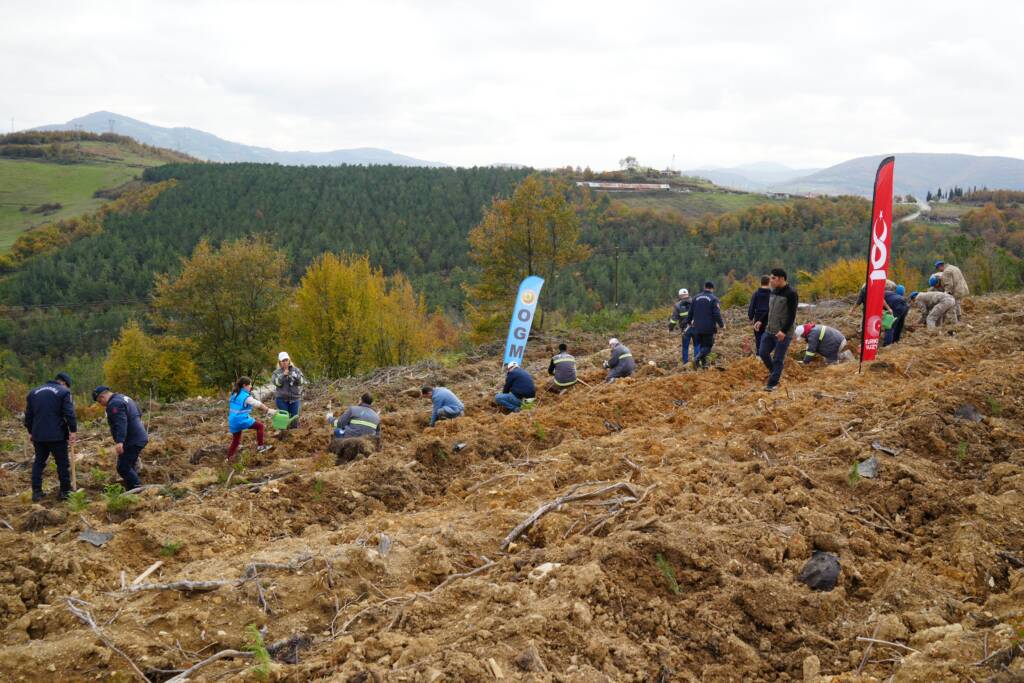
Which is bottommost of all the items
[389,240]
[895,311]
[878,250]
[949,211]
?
[895,311]

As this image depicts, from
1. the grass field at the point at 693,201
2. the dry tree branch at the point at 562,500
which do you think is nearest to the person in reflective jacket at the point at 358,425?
the dry tree branch at the point at 562,500

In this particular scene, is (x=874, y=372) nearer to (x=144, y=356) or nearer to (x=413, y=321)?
(x=413, y=321)

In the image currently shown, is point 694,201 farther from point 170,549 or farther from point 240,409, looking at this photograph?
point 170,549

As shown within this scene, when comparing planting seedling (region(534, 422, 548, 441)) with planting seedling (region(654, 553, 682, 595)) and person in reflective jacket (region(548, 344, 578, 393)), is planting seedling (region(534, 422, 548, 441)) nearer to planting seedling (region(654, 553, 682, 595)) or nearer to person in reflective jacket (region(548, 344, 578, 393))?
person in reflective jacket (region(548, 344, 578, 393))

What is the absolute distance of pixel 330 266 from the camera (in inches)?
1243

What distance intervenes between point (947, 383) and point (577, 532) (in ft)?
16.7

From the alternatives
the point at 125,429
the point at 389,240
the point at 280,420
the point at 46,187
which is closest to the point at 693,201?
the point at 389,240

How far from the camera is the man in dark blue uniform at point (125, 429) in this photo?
8242mm

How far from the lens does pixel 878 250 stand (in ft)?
29.1

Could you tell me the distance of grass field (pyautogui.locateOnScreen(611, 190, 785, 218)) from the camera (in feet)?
346

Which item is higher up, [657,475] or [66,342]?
[657,475]

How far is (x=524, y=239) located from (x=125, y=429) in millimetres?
19232

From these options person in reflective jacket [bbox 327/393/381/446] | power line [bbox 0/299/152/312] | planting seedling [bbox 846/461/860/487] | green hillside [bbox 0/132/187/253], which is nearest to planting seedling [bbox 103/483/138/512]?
person in reflective jacket [bbox 327/393/381/446]

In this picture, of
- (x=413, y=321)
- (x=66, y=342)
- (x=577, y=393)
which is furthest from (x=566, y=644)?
(x=66, y=342)
